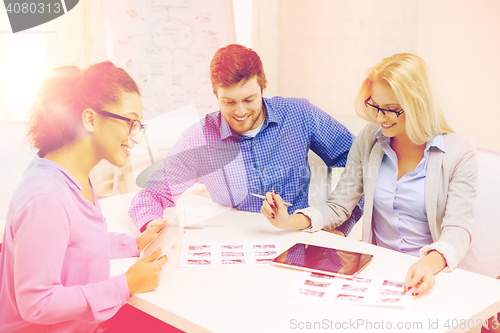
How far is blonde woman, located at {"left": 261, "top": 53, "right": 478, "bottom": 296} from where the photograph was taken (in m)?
1.30

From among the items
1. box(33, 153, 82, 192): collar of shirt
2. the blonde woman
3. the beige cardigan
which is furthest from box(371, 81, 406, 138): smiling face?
box(33, 153, 82, 192): collar of shirt

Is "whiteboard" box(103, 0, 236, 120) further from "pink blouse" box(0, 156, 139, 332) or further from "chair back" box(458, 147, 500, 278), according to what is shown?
"chair back" box(458, 147, 500, 278)

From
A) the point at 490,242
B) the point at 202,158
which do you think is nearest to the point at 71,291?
the point at 202,158

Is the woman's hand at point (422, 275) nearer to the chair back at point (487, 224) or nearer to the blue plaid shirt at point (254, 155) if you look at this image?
the chair back at point (487, 224)

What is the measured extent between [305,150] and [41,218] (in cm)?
116

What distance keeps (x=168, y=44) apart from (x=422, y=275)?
186 cm

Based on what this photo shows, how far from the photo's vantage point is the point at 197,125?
179 centimetres

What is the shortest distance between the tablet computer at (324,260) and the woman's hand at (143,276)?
309 millimetres

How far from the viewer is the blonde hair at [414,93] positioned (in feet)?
4.33

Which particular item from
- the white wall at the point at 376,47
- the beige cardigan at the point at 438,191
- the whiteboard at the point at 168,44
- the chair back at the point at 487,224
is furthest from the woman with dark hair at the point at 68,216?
the white wall at the point at 376,47

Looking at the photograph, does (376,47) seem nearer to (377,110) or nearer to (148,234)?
(377,110)

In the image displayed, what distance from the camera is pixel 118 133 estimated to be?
3.14 ft

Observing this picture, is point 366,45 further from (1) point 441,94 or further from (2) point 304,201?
(2) point 304,201

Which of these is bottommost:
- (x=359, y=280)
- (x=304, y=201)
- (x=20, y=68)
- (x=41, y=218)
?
(x=304, y=201)
